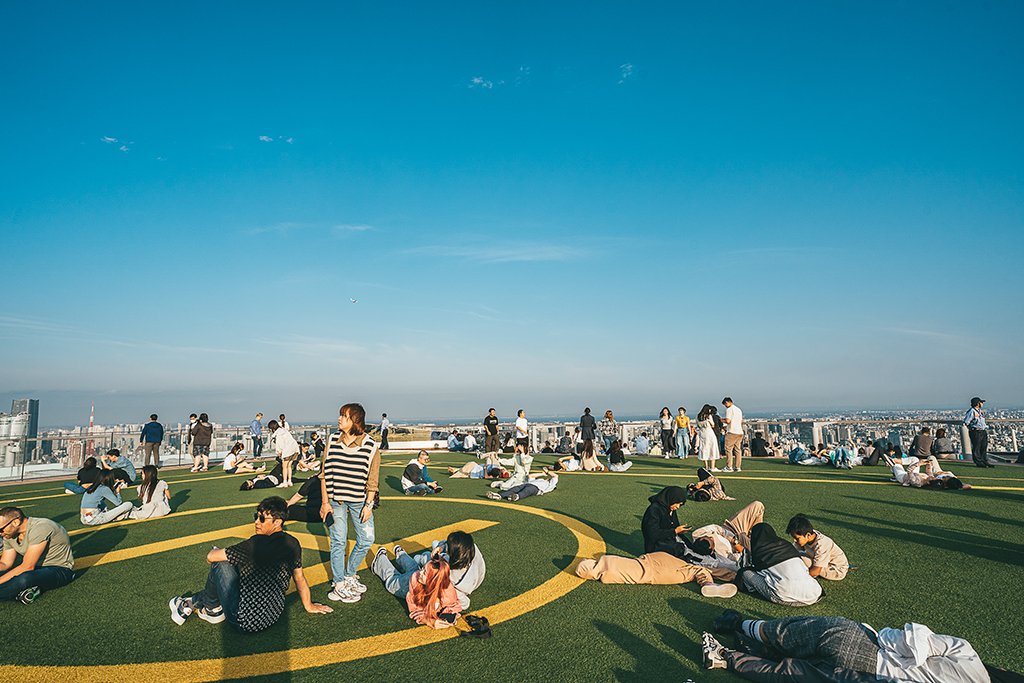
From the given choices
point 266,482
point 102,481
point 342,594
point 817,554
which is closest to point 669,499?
point 817,554

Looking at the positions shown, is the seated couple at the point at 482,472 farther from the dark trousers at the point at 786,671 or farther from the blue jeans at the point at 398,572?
the dark trousers at the point at 786,671

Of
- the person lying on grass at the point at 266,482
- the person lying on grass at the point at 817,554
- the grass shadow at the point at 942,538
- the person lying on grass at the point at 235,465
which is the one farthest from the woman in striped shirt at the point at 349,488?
the person lying on grass at the point at 235,465

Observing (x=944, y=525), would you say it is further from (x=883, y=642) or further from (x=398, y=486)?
(x=398, y=486)

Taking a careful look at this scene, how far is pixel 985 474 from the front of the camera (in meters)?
14.4

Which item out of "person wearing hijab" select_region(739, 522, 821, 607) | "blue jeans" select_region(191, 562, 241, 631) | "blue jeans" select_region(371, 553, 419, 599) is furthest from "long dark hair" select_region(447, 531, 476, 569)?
"person wearing hijab" select_region(739, 522, 821, 607)

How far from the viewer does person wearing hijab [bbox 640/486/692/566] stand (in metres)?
6.65

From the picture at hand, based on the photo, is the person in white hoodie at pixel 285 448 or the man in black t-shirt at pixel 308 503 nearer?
the man in black t-shirt at pixel 308 503

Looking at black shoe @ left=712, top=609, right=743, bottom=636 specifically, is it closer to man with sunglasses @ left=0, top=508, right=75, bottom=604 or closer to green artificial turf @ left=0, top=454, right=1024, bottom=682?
green artificial turf @ left=0, top=454, right=1024, bottom=682

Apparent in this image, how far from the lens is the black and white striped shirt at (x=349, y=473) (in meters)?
5.54

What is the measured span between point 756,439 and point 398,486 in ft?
50.0

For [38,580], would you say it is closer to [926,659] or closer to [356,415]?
[356,415]

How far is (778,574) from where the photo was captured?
5395mm

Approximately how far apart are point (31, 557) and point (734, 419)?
52.8 ft

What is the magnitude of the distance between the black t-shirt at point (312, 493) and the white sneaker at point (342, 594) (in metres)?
3.52
